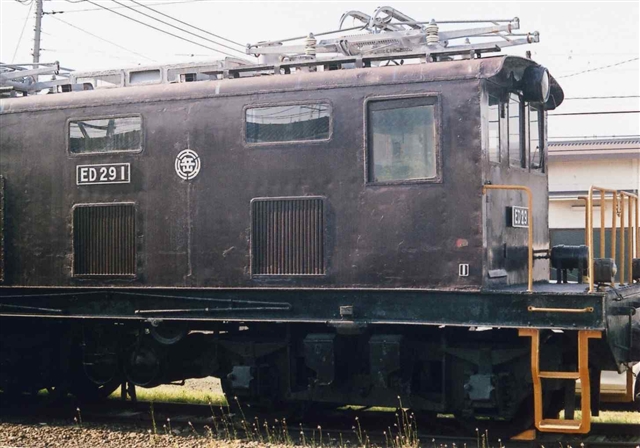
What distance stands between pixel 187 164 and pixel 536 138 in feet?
14.2

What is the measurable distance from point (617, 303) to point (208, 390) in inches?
301

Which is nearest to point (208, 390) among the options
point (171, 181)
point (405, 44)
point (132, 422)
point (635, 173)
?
point (132, 422)

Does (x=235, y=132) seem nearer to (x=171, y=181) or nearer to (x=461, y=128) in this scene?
(x=171, y=181)

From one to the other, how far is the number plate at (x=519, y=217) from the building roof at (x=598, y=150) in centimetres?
1607

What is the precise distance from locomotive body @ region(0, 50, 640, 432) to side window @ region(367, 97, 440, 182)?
2 centimetres

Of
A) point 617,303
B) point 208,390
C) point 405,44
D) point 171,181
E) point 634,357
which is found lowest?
point 208,390

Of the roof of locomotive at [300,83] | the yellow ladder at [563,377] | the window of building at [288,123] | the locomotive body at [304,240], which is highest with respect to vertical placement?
the roof of locomotive at [300,83]

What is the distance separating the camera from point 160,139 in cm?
1090

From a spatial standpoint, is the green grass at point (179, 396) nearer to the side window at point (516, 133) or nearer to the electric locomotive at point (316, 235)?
the electric locomotive at point (316, 235)

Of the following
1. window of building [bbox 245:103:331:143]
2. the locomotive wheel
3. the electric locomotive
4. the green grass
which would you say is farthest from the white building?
window of building [bbox 245:103:331:143]

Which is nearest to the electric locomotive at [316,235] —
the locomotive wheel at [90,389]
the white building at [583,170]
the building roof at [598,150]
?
the locomotive wheel at [90,389]

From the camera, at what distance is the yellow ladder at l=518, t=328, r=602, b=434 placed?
898 cm

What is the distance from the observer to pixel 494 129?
32.7ft

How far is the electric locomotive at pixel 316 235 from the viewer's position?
948 centimetres
